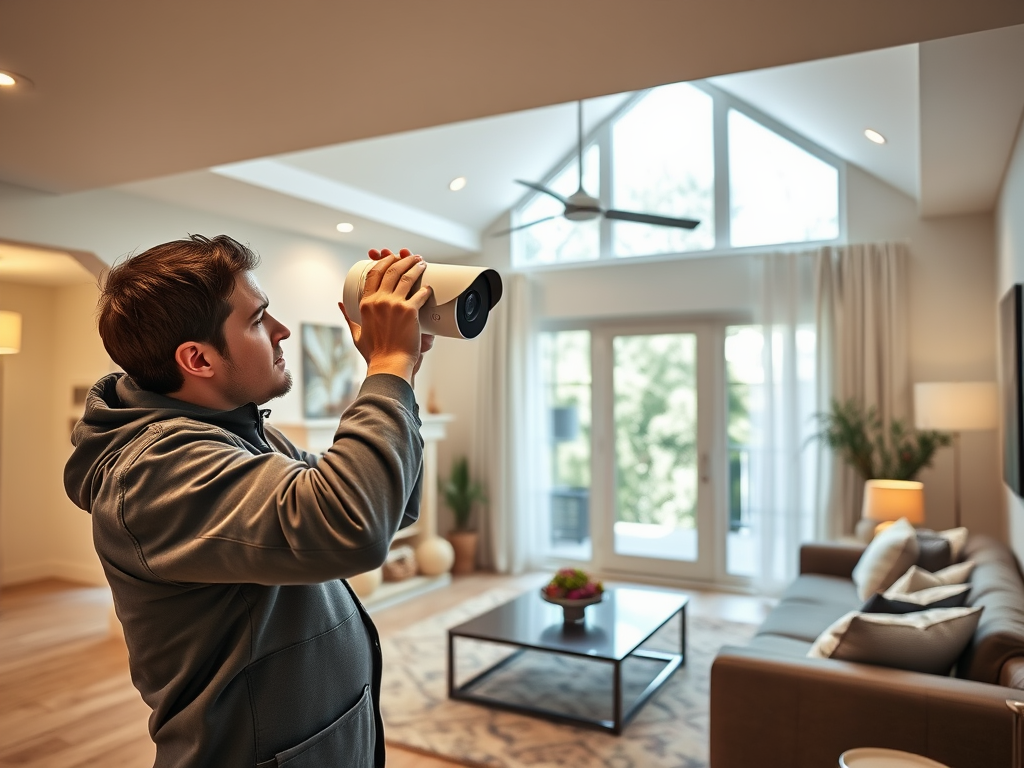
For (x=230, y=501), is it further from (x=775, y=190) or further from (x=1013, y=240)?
(x=775, y=190)

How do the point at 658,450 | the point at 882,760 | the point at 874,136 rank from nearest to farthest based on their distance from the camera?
the point at 882,760 → the point at 874,136 → the point at 658,450

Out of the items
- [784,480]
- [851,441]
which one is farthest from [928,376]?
[784,480]

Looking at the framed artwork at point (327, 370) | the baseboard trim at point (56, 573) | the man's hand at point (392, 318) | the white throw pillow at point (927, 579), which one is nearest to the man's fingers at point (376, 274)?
the man's hand at point (392, 318)

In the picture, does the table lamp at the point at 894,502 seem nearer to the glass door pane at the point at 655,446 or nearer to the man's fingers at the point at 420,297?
the glass door pane at the point at 655,446

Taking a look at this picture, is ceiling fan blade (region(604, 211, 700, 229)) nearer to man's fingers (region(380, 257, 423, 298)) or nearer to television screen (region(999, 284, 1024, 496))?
television screen (region(999, 284, 1024, 496))

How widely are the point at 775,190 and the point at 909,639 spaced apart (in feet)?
12.2

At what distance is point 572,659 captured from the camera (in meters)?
4.05

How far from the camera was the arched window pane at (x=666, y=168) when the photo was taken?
5.61 metres

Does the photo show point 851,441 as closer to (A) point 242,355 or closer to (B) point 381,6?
(B) point 381,6

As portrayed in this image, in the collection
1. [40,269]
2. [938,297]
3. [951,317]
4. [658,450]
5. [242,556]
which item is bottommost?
[658,450]

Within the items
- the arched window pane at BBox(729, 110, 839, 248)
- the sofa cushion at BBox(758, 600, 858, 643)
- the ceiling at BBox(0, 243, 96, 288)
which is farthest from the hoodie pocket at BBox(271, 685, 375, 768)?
the arched window pane at BBox(729, 110, 839, 248)

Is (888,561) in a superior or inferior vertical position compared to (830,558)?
superior

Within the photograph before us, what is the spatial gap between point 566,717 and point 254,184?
9.73 ft

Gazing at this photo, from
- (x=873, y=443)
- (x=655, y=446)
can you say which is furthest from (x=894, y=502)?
(x=655, y=446)
